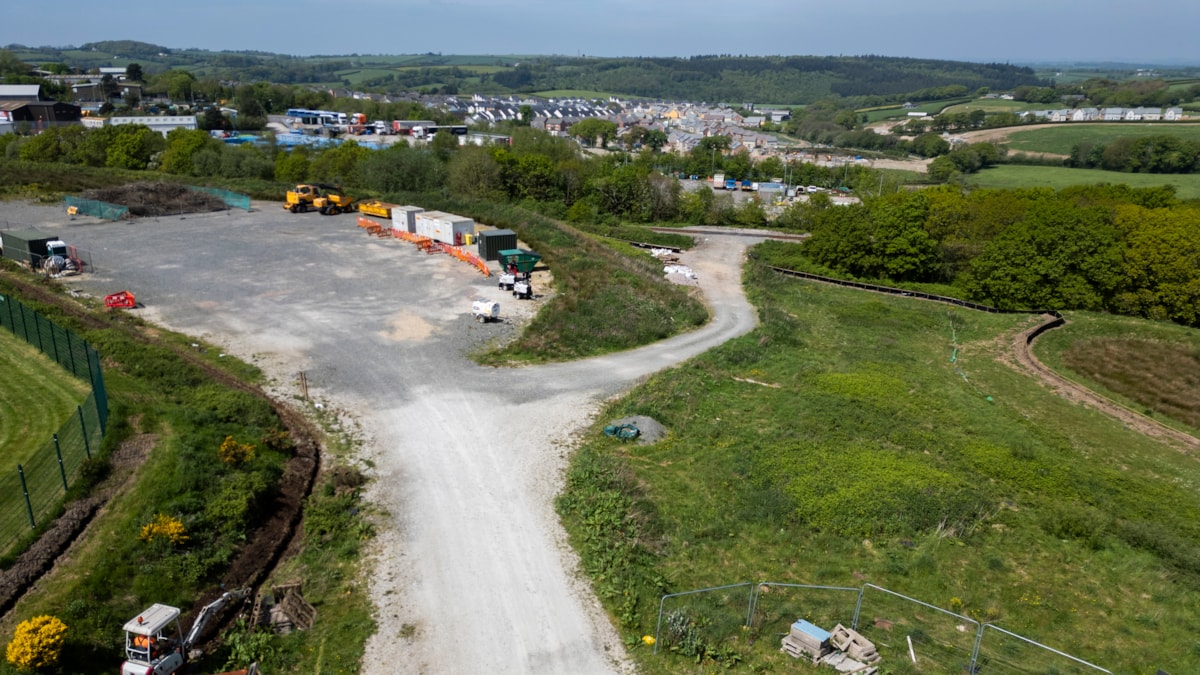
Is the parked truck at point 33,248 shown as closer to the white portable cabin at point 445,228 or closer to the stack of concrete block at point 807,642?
the white portable cabin at point 445,228

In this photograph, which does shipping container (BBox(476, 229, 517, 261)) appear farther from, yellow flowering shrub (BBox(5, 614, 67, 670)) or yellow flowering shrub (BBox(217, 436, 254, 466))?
yellow flowering shrub (BBox(5, 614, 67, 670))

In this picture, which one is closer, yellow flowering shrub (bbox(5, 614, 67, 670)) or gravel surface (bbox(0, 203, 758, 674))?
yellow flowering shrub (bbox(5, 614, 67, 670))

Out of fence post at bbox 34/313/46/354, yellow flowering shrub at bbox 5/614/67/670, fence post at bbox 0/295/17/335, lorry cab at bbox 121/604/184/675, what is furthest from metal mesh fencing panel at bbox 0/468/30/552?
fence post at bbox 0/295/17/335

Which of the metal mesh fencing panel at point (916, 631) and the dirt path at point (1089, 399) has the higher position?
the metal mesh fencing panel at point (916, 631)

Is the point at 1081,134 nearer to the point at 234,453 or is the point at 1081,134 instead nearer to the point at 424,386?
the point at 424,386

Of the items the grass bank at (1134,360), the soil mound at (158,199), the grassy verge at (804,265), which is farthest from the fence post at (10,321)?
the grass bank at (1134,360)

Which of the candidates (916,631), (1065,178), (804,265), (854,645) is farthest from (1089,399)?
(1065,178)
